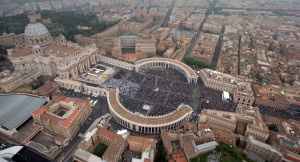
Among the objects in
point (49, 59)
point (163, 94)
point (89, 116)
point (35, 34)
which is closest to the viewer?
point (89, 116)

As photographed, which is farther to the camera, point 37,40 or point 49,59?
point 37,40

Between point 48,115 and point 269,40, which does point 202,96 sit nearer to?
point 48,115

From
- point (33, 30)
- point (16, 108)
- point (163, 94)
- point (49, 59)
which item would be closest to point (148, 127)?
point (163, 94)

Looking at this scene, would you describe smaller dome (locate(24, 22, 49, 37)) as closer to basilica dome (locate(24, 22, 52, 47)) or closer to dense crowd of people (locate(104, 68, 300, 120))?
basilica dome (locate(24, 22, 52, 47))

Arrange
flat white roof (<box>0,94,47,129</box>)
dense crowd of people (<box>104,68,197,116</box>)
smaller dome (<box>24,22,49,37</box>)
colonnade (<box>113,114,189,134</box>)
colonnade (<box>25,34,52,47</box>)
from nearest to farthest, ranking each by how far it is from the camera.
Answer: flat white roof (<box>0,94,47,129</box>)
colonnade (<box>113,114,189,134</box>)
dense crowd of people (<box>104,68,197,116</box>)
smaller dome (<box>24,22,49,37</box>)
colonnade (<box>25,34,52,47</box>)

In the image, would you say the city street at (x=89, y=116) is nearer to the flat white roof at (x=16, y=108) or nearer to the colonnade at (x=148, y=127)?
the colonnade at (x=148, y=127)

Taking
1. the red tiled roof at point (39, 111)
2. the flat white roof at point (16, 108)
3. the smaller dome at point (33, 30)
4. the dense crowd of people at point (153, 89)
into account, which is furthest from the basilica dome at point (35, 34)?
the red tiled roof at point (39, 111)

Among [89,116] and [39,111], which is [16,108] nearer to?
[39,111]

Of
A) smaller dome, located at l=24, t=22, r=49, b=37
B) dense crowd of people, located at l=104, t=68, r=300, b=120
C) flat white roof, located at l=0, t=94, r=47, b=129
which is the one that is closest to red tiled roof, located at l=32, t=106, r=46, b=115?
flat white roof, located at l=0, t=94, r=47, b=129

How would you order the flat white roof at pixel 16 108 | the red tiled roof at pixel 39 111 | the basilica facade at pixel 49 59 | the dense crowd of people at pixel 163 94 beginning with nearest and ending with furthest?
the flat white roof at pixel 16 108
the red tiled roof at pixel 39 111
the dense crowd of people at pixel 163 94
the basilica facade at pixel 49 59
